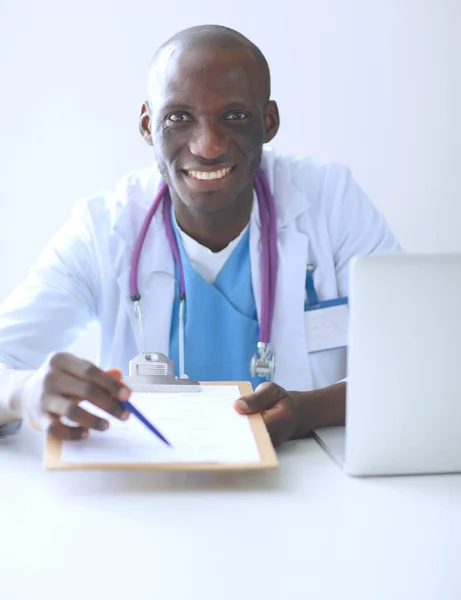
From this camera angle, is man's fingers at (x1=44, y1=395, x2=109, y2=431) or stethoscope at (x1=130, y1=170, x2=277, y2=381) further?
stethoscope at (x1=130, y1=170, x2=277, y2=381)

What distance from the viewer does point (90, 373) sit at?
812mm

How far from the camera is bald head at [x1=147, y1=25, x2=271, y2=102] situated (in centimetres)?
129

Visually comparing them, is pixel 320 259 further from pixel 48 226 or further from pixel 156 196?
pixel 48 226

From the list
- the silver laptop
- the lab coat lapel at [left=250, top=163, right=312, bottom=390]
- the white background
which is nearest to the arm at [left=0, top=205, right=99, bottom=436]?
the lab coat lapel at [left=250, top=163, right=312, bottom=390]

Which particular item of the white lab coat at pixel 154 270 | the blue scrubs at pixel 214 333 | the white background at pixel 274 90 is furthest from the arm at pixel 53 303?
the white background at pixel 274 90

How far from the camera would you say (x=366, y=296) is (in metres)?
0.74

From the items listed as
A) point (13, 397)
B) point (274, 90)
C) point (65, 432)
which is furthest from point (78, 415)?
point (274, 90)

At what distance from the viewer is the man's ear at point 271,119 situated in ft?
4.62

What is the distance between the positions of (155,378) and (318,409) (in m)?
0.21

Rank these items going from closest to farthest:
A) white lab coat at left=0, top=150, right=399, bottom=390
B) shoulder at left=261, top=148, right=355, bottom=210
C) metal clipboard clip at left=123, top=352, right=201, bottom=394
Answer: metal clipboard clip at left=123, top=352, right=201, bottom=394 < white lab coat at left=0, top=150, right=399, bottom=390 < shoulder at left=261, top=148, right=355, bottom=210

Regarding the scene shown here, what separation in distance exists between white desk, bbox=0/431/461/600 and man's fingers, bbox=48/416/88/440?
4cm

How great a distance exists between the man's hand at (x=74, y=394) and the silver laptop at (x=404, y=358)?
230 mm

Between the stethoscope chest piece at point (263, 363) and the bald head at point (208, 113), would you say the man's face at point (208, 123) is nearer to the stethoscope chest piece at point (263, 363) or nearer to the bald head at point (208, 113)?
the bald head at point (208, 113)

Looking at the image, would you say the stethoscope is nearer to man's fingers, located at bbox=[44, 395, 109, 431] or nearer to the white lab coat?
the white lab coat
